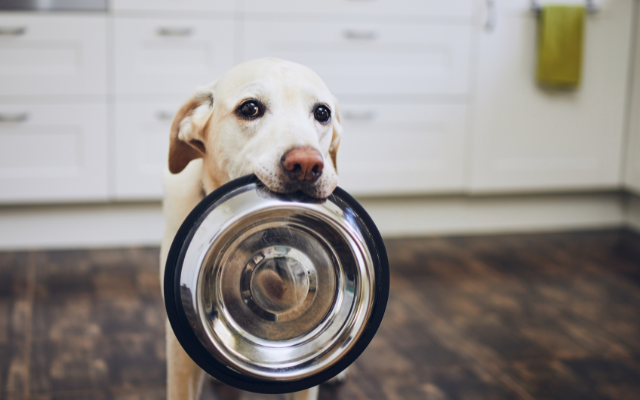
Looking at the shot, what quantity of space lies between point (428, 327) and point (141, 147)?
1256mm

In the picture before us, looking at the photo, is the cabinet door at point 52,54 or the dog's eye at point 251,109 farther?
the cabinet door at point 52,54

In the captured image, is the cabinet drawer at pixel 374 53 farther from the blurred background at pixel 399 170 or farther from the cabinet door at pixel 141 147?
the cabinet door at pixel 141 147

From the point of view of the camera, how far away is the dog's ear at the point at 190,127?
1.02 m

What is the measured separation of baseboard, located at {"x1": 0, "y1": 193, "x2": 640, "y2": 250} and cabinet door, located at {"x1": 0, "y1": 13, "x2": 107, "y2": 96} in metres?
0.45

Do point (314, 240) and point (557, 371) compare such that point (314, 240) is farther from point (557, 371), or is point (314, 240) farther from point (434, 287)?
point (434, 287)

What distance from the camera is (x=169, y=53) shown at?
7.31ft

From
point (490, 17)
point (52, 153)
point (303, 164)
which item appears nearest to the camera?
point (303, 164)

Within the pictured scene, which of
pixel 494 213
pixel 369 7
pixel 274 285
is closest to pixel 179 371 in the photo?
pixel 274 285

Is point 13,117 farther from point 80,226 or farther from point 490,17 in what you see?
point 490,17

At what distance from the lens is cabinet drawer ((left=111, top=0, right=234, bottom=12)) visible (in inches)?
85.4

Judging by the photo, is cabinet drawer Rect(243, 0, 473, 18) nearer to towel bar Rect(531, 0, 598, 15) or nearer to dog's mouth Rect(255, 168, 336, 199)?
towel bar Rect(531, 0, 598, 15)

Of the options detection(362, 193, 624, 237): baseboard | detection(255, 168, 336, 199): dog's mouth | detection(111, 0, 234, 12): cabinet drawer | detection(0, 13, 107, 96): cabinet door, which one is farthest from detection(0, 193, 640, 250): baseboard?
detection(255, 168, 336, 199): dog's mouth

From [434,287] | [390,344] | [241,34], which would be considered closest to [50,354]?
[390,344]

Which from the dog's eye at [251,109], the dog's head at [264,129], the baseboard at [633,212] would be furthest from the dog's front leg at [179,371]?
the baseboard at [633,212]
